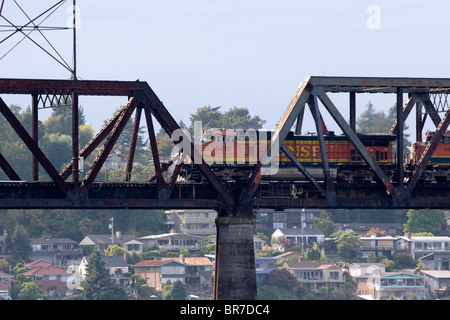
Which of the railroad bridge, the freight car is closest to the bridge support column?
the railroad bridge

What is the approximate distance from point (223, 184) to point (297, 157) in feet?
43.6

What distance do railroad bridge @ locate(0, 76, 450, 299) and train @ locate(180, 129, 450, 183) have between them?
2.11 metres

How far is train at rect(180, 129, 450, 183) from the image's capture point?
92.2 metres

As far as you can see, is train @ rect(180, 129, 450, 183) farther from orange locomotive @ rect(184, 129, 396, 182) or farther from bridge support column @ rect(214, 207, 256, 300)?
bridge support column @ rect(214, 207, 256, 300)

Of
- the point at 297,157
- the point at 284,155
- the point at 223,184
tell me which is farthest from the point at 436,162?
the point at 223,184

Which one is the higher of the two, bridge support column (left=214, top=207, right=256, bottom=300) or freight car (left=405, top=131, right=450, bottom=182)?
freight car (left=405, top=131, right=450, bottom=182)

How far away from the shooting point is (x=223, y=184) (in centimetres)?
8625

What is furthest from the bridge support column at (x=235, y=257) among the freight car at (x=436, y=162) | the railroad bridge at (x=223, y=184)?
the freight car at (x=436, y=162)

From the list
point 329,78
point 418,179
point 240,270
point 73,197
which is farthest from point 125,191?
point 418,179
